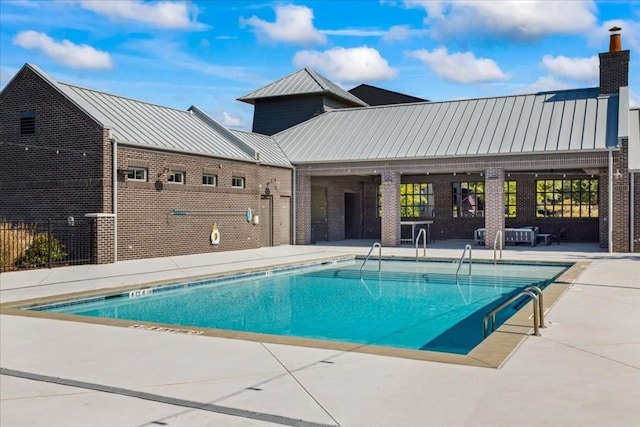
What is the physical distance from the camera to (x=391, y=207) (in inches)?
950

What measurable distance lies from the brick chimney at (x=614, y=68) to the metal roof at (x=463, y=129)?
50 cm

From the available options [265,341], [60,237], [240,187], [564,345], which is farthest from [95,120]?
[564,345]

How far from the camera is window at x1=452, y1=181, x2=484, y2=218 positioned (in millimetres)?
28766

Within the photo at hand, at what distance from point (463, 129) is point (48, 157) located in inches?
597

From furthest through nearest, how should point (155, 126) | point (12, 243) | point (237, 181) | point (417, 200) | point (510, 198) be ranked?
point (417, 200) < point (510, 198) < point (237, 181) < point (155, 126) < point (12, 243)

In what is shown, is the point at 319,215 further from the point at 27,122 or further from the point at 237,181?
Answer: the point at 27,122

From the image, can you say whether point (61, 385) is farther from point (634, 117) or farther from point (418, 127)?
point (634, 117)

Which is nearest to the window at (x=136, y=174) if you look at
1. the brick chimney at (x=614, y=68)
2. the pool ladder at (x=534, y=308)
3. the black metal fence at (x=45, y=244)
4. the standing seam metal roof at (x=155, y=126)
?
the standing seam metal roof at (x=155, y=126)

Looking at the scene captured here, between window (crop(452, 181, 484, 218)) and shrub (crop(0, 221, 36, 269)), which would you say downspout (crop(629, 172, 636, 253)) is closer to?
window (crop(452, 181, 484, 218))

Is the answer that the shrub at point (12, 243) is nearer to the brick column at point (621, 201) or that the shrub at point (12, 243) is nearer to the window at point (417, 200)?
the brick column at point (621, 201)

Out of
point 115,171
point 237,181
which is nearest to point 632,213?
point 237,181

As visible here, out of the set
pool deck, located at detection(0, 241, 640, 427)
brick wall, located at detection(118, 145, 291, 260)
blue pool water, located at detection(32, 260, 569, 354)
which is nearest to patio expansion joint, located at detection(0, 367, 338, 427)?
pool deck, located at detection(0, 241, 640, 427)

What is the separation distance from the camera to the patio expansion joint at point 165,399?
14.2ft

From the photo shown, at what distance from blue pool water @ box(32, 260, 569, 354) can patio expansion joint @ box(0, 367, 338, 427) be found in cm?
396
